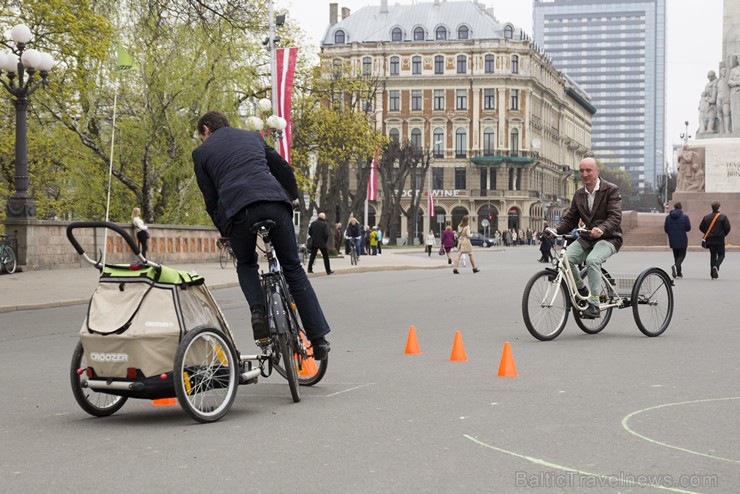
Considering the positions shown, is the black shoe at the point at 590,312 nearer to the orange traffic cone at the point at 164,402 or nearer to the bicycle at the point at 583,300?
the bicycle at the point at 583,300

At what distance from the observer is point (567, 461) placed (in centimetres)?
559

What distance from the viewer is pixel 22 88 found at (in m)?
24.7

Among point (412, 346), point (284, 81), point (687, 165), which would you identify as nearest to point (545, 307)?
point (412, 346)

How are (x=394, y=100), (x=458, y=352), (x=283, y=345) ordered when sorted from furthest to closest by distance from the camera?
(x=394, y=100) < (x=458, y=352) < (x=283, y=345)

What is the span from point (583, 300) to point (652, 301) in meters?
0.87

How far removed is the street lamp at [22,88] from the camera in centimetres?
2356

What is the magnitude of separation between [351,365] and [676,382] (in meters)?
2.70

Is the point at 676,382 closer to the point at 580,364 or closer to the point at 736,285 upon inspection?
the point at 580,364

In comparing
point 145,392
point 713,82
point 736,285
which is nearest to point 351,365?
point 145,392

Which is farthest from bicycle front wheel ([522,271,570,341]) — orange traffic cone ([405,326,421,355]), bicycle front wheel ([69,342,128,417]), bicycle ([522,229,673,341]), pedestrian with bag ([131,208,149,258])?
pedestrian with bag ([131,208,149,258])

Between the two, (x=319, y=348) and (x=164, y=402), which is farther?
(x=319, y=348)

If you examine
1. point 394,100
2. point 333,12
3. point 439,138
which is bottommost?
point 439,138

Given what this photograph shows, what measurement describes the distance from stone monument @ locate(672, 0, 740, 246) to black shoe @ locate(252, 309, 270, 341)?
43.6m

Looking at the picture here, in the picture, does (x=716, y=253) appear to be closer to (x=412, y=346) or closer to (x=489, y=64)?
(x=412, y=346)
